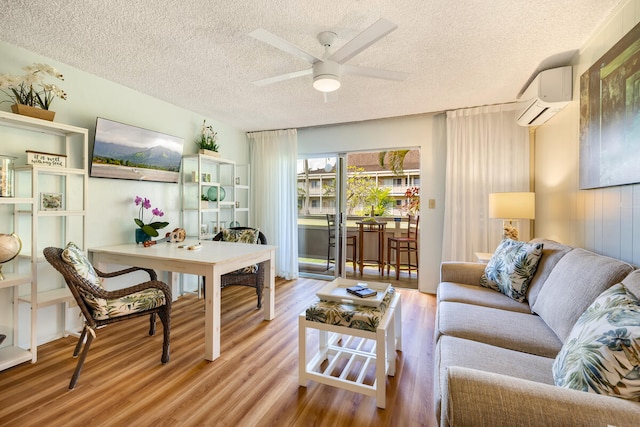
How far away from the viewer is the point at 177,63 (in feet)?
8.32

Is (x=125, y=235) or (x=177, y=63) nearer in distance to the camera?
(x=177, y=63)

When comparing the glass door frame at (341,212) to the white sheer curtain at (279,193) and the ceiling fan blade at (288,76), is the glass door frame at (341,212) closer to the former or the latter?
the white sheer curtain at (279,193)

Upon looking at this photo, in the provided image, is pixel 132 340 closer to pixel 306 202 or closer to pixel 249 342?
pixel 249 342

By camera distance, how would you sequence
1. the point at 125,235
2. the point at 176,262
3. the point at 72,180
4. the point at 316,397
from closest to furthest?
the point at 316,397, the point at 176,262, the point at 72,180, the point at 125,235

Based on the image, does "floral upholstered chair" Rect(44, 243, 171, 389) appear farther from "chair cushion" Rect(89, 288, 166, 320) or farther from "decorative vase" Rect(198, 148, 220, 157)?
"decorative vase" Rect(198, 148, 220, 157)

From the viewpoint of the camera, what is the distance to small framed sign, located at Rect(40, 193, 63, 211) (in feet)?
7.84

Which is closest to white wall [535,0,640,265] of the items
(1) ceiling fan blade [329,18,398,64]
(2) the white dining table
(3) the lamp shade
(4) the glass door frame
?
(3) the lamp shade

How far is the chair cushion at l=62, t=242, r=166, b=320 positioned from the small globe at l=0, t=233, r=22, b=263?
0.38 m

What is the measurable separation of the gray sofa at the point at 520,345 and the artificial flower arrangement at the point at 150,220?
2.83 metres

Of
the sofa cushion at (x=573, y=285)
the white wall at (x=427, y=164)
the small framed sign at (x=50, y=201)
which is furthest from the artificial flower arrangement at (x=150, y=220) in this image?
the sofa cushion at (x=573, y=285)

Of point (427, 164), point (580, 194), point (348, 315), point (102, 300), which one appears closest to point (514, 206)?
point (580, 194)

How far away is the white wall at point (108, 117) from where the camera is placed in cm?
229

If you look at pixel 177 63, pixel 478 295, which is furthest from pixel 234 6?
pixel 478 295

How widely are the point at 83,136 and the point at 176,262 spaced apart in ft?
5.12
